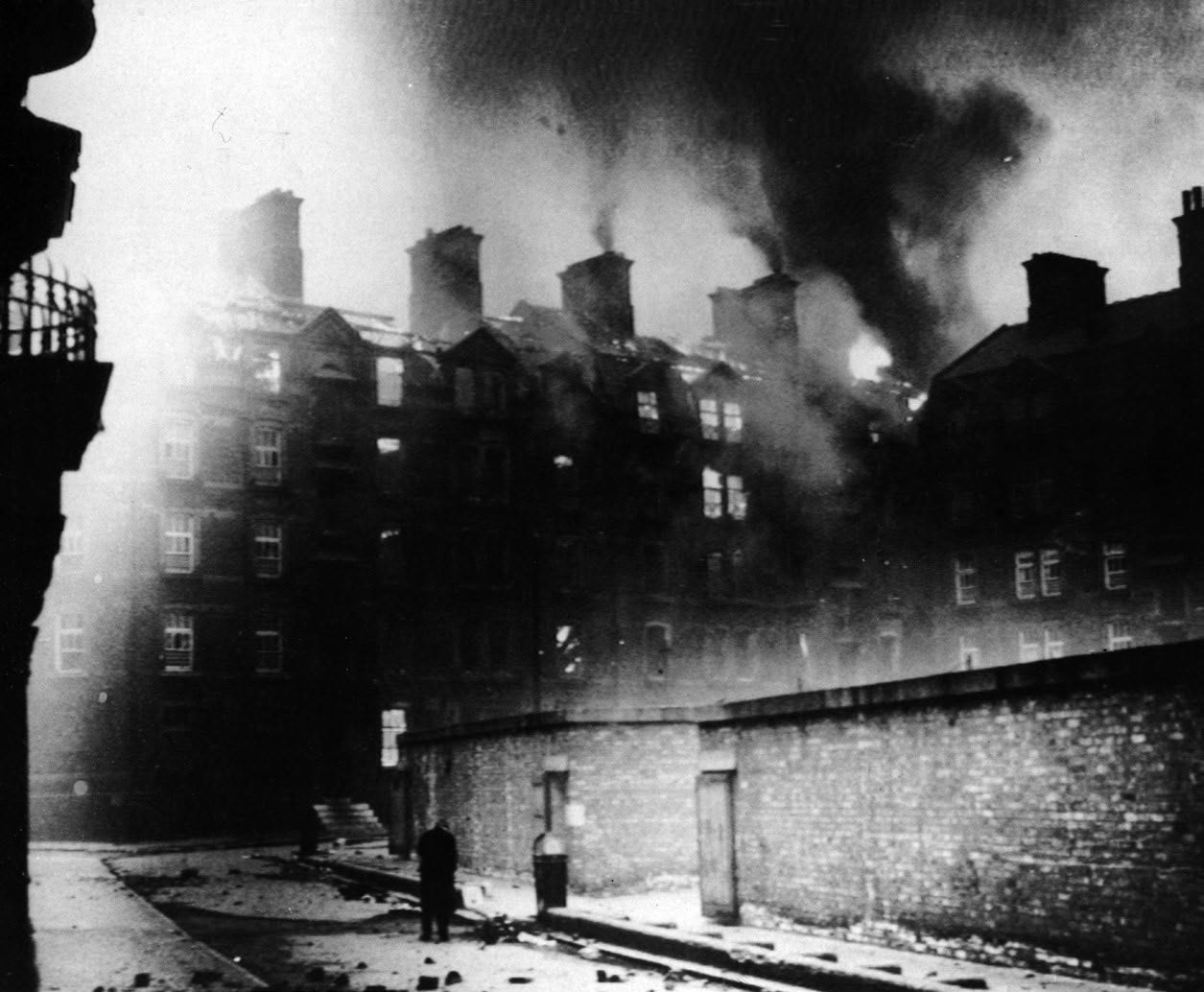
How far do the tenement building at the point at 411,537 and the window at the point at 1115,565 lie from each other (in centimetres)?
1009

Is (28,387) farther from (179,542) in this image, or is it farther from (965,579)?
(965,579)

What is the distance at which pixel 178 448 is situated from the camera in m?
40.5

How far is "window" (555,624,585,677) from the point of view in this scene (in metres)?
46.3

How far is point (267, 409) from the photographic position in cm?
4191

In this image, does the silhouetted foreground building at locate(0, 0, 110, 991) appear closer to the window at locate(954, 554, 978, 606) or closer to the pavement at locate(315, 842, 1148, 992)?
the pavement at locate(315, 842, 1148, 992)

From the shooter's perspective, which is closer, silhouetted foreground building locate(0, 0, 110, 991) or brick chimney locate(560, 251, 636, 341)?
silhouetted foreground building locate(0, 0, 110, 991)

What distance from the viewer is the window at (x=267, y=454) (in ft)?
136

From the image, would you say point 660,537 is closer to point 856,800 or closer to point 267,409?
point 267,409

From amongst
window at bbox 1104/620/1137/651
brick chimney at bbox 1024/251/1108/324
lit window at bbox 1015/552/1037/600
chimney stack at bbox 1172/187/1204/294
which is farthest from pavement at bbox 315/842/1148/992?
brick chimney at bbox 1024/251/1108/324

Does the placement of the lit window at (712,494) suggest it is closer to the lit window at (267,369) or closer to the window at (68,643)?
the lit window at (267,369)

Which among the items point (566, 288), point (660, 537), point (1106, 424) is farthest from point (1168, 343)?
point (566, 288)

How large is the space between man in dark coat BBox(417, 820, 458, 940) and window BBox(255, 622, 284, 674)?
25209mm

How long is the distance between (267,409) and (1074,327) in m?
25.7

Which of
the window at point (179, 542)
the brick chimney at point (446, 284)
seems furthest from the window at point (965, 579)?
the window at point (179, 542)
